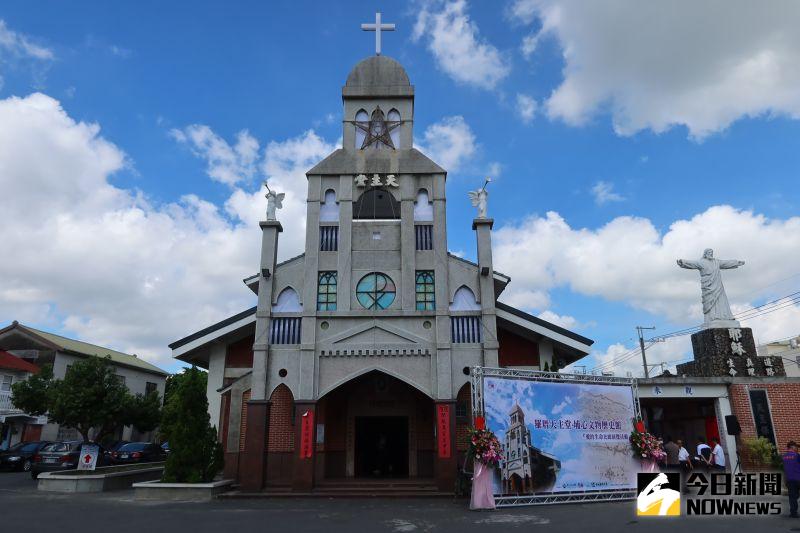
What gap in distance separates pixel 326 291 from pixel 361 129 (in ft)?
20.3

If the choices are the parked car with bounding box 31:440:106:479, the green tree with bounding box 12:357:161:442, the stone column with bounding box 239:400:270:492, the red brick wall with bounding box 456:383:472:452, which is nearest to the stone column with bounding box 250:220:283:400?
the stone column with bounding box 239:400:270:492

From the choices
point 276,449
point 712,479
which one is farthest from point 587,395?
point 276,449

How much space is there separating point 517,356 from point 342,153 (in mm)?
9522

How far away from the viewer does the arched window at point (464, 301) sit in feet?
56.5

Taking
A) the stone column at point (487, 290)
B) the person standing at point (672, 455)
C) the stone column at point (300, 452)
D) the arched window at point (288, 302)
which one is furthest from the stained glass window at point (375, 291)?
the person standing at point (672, 455)

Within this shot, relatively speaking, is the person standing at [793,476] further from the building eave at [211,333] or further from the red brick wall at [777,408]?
the building eave at [211,333]

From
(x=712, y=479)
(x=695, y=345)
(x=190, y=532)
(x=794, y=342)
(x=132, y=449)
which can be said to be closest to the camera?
(x=190, y=532)

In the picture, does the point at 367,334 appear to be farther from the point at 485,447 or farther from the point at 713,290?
the point at 713,290

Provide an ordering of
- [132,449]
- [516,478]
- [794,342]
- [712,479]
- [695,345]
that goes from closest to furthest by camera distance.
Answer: [516,478] < [712,479] < [695,345] < [132,449] < [794,342]

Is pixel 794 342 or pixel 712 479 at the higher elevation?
pixel 794 342

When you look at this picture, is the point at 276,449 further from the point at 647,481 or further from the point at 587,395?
the point at 647,481

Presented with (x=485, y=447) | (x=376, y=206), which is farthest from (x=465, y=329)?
(x=376, y=206)

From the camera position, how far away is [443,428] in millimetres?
15859

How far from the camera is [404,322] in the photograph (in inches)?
668
